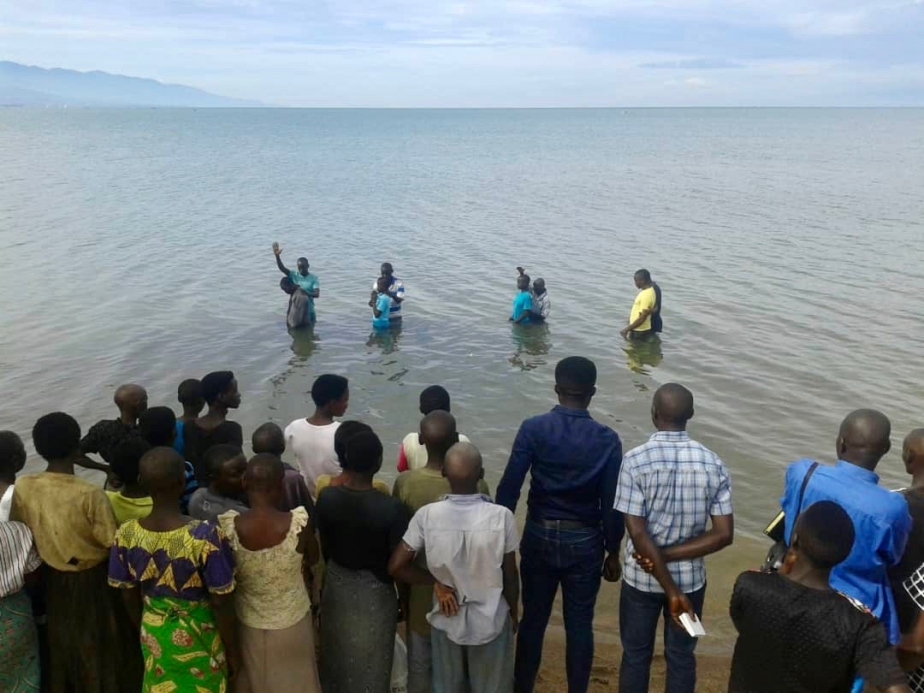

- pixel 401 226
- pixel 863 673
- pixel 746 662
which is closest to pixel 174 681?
pixel 746 662

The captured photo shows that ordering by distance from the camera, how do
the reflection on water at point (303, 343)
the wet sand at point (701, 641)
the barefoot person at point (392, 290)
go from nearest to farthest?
the wet sand at point (701, 641) < the reflection on water at point (303, 343) < the barefoot person at point (392, 290)

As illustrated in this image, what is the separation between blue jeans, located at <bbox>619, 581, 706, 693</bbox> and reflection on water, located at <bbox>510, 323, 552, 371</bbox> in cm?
921

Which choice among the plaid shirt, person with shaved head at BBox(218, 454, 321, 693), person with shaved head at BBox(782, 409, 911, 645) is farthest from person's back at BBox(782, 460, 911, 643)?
person with shaved head at BBox(218, 454, 321, 693)

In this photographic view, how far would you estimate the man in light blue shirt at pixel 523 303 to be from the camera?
15516 mm

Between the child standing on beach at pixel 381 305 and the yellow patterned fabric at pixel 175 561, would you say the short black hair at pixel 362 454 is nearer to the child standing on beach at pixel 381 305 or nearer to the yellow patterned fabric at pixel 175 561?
the yellow patterned fabric at pixel 175 561

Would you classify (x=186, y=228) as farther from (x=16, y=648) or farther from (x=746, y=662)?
(x=746, y=662)

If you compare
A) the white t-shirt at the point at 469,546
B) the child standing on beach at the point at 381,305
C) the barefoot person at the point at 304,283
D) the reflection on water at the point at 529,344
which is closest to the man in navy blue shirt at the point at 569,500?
the white t-shirt at the point at 469,546

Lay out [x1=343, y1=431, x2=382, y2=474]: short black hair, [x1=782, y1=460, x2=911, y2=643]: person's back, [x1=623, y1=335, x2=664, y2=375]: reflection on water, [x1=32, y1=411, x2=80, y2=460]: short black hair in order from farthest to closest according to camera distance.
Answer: [x1=623, y1=335, x2=664, y2=375]: reflection on water
[x1=32, y1=411, x2=80, y2=460]: short black hair
[x1=343, y1=431, x2=382, y2=474]: short black hair
[x1=782, y1=460, x2=911, y2=643]: person's back

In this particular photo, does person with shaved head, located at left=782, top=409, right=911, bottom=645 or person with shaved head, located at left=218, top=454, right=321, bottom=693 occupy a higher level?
person with shaved head, located at left=782, top=409, right=911, bottom=645

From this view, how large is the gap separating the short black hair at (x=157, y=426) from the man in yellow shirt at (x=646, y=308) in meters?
10.3

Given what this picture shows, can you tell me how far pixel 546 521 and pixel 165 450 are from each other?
7.04ft

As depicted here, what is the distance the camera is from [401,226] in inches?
1209

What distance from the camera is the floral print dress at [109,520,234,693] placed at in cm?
388

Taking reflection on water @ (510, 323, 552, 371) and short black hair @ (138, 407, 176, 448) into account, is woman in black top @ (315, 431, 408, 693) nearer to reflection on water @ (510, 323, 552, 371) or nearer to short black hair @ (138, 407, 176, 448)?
short black hair @ (138, 407, 176, 448)
